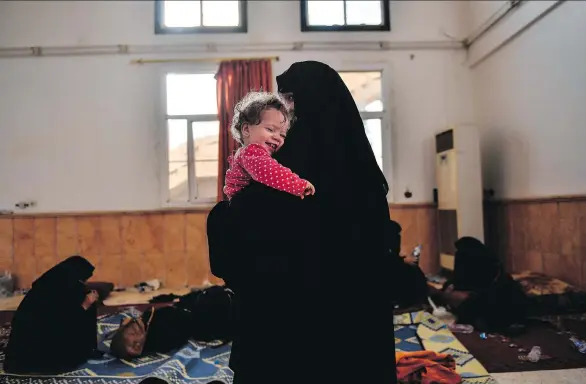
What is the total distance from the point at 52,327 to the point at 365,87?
4.23 m

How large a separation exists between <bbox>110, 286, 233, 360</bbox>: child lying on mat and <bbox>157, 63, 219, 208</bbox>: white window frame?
2.10 metres

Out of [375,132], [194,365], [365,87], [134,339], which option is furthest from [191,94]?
[194,365]

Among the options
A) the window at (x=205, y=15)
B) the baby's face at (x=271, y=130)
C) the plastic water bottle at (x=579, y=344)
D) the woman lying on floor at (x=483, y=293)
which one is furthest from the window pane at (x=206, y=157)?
the baby's face at (x=271, y=130)

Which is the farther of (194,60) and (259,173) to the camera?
(194,60)

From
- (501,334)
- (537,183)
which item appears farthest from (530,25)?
(501,334)

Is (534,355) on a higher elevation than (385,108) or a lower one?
lower

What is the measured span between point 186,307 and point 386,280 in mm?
2591

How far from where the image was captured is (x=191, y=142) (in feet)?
18.0

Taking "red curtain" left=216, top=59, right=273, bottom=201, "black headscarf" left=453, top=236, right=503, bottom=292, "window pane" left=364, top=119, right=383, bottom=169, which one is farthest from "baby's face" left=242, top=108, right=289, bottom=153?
"window pane" left=364, top=119, right=383, bottom=169

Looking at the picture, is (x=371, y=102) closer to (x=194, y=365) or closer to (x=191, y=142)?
(x=191, y=142)

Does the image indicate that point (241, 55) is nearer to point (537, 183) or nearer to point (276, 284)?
point (537, 183)

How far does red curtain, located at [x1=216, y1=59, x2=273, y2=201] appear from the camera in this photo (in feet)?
17.2

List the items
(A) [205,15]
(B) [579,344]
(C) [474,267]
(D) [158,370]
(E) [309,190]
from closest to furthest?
(E) [309,190] < (D) [158,370] < (B) [579,344] < (C) [474,267] < (A) [205,15]

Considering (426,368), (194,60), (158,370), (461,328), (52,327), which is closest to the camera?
(426,368)
